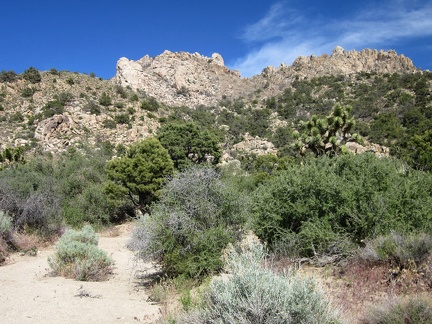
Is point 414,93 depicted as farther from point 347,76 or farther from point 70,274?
point 70,274

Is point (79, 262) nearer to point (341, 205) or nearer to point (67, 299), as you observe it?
point (67, 299)

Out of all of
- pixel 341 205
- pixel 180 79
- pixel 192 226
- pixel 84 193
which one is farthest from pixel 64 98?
pixel 341 205

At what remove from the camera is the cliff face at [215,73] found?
62781mm

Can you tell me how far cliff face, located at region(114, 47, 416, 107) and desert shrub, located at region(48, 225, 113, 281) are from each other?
51.3 m

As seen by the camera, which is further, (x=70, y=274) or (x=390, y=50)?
(x=390, y=50)

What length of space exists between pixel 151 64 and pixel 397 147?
172 feet

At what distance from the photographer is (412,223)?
8219mm

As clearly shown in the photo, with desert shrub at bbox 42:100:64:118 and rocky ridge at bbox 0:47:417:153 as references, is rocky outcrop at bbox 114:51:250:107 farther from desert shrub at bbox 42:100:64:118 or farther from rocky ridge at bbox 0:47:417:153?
desert shrub at bbox 42:100:64:118

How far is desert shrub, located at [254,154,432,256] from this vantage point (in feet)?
27.3

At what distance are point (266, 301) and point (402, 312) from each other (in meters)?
1.95

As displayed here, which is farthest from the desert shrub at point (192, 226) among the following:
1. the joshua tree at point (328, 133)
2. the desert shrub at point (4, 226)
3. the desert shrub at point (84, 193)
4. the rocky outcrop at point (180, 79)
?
the rocky outcrop at point (180, 79)

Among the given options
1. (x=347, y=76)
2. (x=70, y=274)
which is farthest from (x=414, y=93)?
(x=70, y=274)

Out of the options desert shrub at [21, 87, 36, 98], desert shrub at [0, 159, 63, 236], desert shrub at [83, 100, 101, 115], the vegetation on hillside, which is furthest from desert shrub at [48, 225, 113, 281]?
desert shrub at [21, 87, 36, 98]

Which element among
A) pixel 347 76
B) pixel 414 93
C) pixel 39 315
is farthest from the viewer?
pixel 347 76
